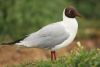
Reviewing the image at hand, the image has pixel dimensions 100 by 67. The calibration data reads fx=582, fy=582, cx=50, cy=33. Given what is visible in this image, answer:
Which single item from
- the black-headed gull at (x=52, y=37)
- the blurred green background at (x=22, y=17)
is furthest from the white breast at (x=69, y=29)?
the blurred green background at (x=22, y=17)

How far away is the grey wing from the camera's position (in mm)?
10148

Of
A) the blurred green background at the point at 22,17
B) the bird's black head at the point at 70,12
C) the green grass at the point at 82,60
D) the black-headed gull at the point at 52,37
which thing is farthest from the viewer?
the blurred green background at the point at 22,17

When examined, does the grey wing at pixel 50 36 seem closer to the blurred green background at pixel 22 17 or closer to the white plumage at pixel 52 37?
the white plumage at pixel 52 37

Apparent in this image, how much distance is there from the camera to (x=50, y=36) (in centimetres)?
1019

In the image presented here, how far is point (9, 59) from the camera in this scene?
511 inches

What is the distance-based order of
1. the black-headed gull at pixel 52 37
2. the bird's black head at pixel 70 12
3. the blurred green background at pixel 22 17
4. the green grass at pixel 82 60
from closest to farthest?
the green grass at pixel 82 60, the black-headed gull at pixel 52 37, the bird's black head at pixel 70 12, the blurred green background at pixel 22 17

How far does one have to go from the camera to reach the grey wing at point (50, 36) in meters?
10.1

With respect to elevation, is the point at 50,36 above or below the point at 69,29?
below

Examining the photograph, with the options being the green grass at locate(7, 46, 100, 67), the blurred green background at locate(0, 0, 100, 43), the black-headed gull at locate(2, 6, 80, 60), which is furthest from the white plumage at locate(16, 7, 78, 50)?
the blurred green background at locate(0, 0, 100, 43)

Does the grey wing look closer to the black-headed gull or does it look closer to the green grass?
the black-headed gull

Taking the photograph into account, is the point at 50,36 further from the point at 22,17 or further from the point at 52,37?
the point at 22,17

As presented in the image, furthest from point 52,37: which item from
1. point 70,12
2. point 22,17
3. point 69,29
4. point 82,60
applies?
point 22,17

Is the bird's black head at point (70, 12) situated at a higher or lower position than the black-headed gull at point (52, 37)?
higher

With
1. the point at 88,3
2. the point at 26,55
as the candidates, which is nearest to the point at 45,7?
the point at 26,55
